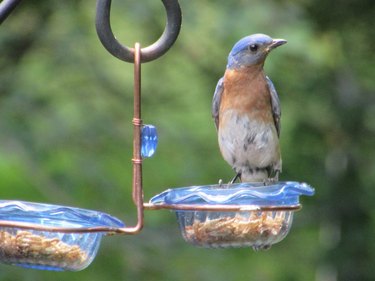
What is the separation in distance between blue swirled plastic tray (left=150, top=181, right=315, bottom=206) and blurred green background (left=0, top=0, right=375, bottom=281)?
330 cm

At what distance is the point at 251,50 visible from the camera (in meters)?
4.97

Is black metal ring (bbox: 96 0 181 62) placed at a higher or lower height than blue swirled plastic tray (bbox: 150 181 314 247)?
higher

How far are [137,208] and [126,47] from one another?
1.82ft

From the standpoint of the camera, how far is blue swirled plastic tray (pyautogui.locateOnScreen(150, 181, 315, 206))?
354 cm

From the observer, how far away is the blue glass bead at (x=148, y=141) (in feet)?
11.4

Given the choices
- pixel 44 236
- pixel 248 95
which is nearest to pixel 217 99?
pixel 248 95

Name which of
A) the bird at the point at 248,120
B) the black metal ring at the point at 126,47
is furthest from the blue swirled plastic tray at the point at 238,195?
the bird at the point at 248,120

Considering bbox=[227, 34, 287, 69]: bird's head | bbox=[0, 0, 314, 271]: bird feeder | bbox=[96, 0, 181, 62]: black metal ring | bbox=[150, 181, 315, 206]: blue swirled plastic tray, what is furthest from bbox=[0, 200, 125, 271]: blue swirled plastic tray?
bbox=[227, 34, 287, 69]: bird's head

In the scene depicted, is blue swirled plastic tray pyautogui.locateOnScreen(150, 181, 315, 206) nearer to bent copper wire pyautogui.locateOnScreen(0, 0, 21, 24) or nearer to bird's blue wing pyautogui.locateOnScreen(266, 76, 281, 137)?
bent copper wire pyautogui.locateOnScreen(0, 0, 21, 24)

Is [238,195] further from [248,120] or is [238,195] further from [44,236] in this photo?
[248,120]

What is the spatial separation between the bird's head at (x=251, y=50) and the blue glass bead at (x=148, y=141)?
1.39m

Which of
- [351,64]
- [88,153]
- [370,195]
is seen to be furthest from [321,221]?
[88,153]

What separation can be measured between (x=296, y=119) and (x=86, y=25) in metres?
1.69

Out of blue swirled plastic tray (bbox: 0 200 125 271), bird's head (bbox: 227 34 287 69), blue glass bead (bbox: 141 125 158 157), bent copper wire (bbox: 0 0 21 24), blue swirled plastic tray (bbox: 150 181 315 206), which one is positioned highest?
bent copper wire (bbox: 0 0 21 24)
